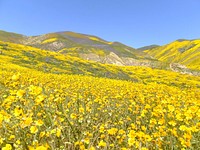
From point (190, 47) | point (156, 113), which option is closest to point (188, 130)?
point (156, 113)

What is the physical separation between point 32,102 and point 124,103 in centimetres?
325

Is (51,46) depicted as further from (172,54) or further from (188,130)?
(172,54)

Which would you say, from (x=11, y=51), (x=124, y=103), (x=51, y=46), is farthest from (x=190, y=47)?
(x=124, y=103)

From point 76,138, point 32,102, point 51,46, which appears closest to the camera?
point 76,138

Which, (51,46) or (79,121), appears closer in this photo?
(79,121)

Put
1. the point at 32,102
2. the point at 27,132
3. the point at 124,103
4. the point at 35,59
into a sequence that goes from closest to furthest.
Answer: the point at 27,132
the point at 32,102
the point at 124,103
the point at 35,59

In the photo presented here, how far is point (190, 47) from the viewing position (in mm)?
136375

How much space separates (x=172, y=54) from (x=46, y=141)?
147 m

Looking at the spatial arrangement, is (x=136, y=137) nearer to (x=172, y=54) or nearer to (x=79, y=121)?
(x=79, y=121)

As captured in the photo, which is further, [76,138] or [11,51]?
[11,51]

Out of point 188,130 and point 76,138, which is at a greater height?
point 188,130

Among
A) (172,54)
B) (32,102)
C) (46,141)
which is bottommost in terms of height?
(46,141)

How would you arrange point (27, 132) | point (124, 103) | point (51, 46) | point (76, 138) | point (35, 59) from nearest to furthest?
1. point (27, 132)
2. point (76, 138)
3. point (124, 103)
4. point (35, 59)
5. point (51, 46)

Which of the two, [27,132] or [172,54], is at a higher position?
[172,54]
